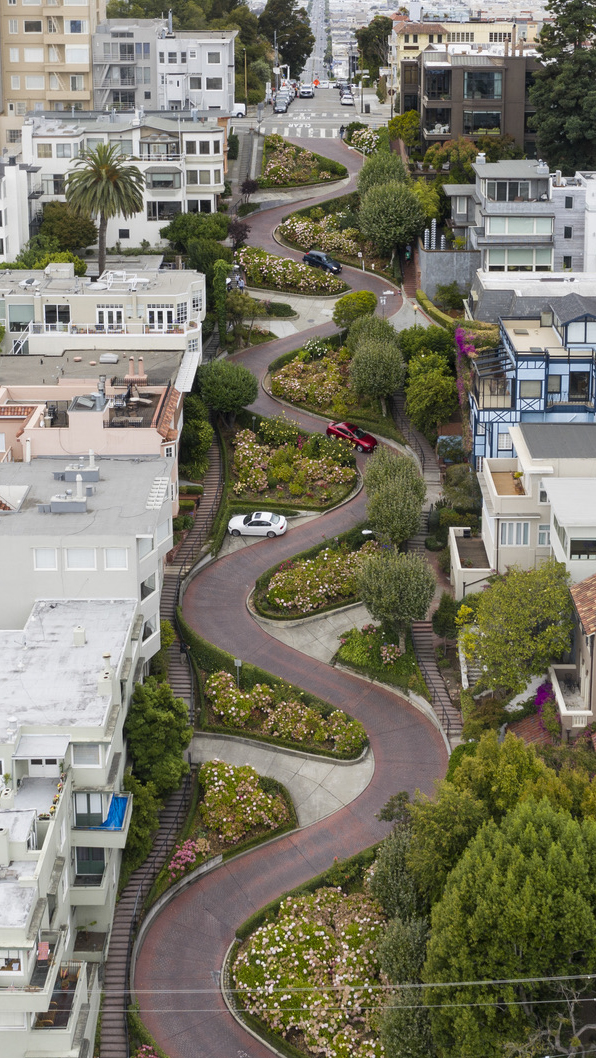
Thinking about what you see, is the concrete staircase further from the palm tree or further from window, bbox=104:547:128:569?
the palm tree

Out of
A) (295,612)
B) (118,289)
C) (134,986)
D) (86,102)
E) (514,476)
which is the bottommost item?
(134,986)

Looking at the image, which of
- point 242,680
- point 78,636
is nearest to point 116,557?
point 78,636

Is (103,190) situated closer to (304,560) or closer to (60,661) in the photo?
(304,560)

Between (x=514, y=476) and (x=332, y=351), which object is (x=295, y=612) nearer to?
(x=514, y=476)

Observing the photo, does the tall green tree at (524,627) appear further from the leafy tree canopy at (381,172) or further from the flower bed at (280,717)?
the leafy tree canopy at (381,172)

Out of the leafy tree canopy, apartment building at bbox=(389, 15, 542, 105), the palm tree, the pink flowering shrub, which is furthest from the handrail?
apartment building at bbox=(389, 15, 542, 105)

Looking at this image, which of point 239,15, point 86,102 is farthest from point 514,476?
point 239,15

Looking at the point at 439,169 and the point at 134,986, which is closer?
the point at 134,986
